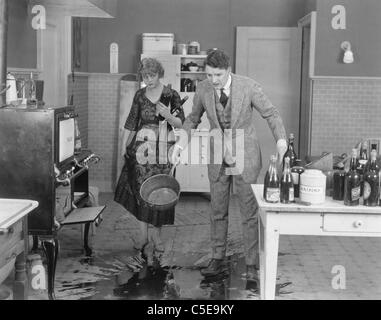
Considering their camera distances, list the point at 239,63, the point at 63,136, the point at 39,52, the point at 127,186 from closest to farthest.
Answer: the point at 63,136 < the point at 127,186 < the point at 39,52 < the point at 239,63

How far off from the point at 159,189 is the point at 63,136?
A: 1009mm

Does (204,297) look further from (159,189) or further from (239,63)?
(239,63)

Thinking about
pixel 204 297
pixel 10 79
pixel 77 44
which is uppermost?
pixel 77 44

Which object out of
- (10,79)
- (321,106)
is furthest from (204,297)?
(321,106)

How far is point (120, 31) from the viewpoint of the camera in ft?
29.3

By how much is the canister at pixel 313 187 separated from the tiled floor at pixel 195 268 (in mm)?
1131

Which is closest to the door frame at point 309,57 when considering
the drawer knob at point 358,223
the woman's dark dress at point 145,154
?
the woman's dark dress at point 145,154

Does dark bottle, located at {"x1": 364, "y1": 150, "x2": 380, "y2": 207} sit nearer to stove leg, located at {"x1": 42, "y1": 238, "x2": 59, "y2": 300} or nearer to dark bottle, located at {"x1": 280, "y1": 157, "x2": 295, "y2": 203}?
dark bottle, located at {"x1": 280, "y1": 157, "x2": 295, "y2": 203}

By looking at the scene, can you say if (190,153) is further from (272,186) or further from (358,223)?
(358,223)

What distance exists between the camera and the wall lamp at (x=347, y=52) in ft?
26.0

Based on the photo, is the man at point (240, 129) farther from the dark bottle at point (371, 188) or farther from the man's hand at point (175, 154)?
the dark bottle at point (371, 188)

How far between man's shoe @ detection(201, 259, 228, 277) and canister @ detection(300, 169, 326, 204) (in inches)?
60.9

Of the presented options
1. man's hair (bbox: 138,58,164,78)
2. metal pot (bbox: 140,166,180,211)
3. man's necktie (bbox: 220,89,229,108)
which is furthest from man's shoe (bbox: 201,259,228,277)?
man's hair (bbox: 138,58,164,78)

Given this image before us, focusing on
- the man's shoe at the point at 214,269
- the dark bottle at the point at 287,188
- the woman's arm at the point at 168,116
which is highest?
the woman's arm at the point at 168,116
